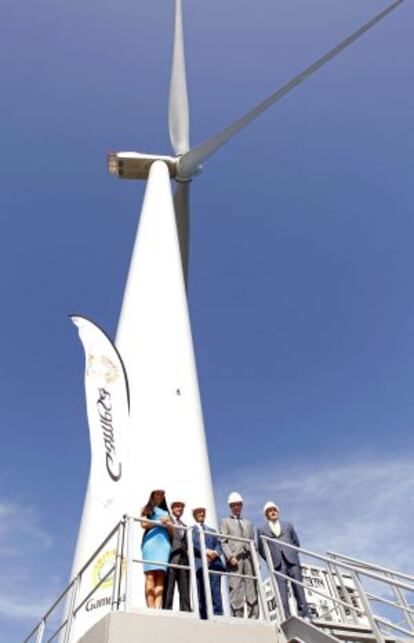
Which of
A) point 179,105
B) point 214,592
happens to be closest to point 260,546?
point 214,592

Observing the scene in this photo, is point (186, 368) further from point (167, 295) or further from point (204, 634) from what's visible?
point (204, 634)

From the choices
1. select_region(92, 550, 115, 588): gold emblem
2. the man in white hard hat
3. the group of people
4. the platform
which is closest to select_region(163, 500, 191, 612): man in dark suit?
the group of people

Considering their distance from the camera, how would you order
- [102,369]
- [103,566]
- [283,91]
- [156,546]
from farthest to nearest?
[283,91] → [102,369] → [103,566] → [156,546]

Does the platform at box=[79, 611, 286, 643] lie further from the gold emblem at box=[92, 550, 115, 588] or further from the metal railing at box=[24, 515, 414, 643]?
the gold emblem at box=[92, 550, 115, 588]

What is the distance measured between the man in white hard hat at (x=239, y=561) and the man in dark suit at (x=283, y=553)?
31 cm

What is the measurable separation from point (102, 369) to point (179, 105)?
1830 centimetres

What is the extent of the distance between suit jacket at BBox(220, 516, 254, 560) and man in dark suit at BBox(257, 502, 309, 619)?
0.73ft

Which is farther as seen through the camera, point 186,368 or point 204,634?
point 186,368

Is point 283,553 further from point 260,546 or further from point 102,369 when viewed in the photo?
point 102,369

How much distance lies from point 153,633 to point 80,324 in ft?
23.5

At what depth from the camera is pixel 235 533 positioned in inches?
350

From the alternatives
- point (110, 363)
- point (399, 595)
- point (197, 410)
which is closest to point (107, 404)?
point (110, 363)

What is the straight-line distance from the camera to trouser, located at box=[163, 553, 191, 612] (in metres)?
6.70

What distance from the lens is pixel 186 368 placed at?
44.8 feet
